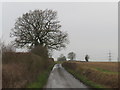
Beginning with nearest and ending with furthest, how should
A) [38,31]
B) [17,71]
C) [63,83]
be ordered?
[17,71] < [63,83] < [38,31]

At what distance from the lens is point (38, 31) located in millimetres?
39500

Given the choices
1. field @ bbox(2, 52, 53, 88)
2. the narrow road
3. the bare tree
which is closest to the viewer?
field @ bbox(2, 52, 53, 88)

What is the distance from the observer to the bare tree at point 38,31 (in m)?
39.3

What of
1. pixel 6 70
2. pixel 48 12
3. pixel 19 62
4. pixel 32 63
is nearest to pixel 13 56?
pixel 19 62

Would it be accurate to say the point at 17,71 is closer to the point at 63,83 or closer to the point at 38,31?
the point at 63,83

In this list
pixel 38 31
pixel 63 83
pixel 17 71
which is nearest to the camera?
pixel 17 71

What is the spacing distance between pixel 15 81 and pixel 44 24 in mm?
27353

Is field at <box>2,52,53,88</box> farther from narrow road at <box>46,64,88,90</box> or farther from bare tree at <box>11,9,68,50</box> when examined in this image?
bare tree at <box>11,9,68,50</box>

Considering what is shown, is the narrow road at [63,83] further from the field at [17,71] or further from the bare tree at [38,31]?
the bare tree at [38,31]

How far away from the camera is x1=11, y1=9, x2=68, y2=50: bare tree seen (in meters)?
39.3

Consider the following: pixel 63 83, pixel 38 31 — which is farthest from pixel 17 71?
pixel 38 31

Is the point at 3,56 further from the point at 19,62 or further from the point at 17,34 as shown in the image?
the point at 17,34

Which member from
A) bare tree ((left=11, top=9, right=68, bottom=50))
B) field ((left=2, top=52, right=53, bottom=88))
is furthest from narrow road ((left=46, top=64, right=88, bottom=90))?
bare tree ((left=11, top=9, right=68, bottom=50))

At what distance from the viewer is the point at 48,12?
40.8 meters
